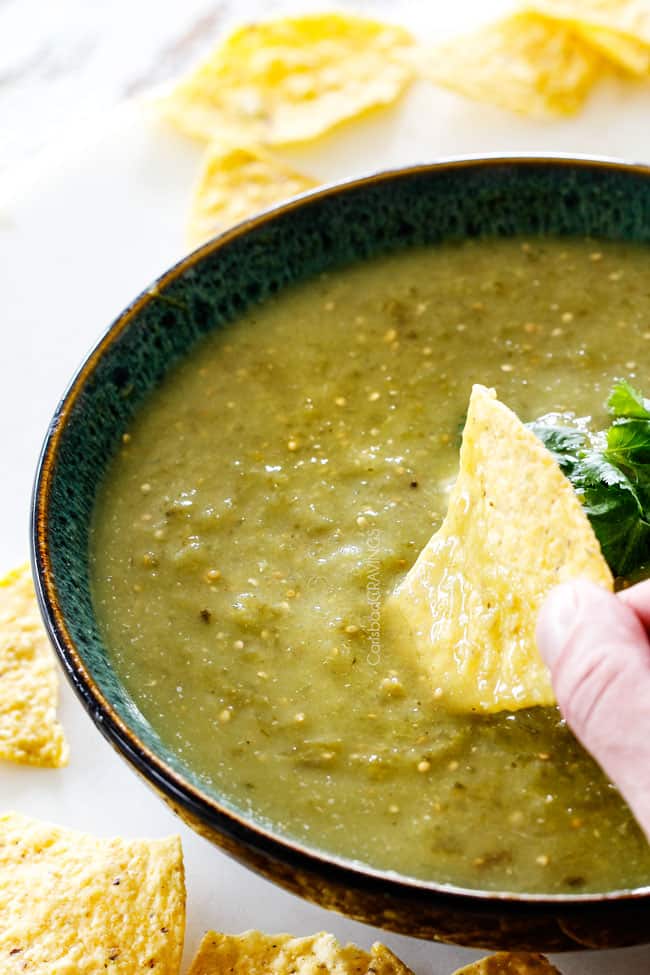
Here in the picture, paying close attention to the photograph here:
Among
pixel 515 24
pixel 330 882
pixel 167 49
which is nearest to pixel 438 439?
pixel 330 882

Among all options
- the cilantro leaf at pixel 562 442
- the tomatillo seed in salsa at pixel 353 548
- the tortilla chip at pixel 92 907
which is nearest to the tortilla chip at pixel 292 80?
the tomatillo seed in salsa at pixel 353 548

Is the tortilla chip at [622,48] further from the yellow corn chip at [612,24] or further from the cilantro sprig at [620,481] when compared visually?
the cilantro sprig at [620,481]

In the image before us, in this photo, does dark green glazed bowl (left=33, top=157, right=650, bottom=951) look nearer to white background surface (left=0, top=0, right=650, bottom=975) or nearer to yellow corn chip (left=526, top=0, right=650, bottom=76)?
white background surface (left=0, top=0, right=650, bottom=975)

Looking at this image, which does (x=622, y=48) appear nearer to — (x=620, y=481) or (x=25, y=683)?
(x=620, y=481)

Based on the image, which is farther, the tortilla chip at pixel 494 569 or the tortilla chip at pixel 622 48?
the tortilla chip at pixel 622 48

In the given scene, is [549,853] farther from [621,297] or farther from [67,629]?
[621,297]

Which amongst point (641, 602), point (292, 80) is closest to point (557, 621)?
point (641, 602)

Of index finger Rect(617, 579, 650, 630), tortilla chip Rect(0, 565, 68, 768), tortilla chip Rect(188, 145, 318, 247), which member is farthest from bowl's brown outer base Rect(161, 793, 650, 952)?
tortilla chip Rect(188, 145, 318, 247)
